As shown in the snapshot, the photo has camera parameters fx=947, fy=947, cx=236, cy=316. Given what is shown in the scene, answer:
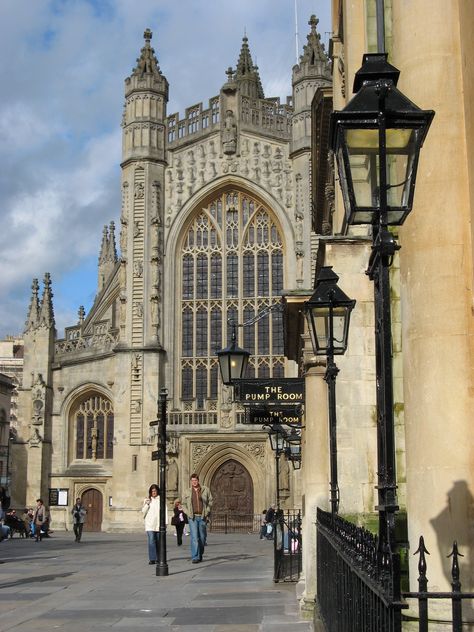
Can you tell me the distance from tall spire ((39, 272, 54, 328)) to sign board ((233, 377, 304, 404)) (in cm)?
2947

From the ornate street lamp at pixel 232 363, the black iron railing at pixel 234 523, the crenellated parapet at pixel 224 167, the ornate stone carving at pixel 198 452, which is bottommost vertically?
the black iron railing at pixel 234 523

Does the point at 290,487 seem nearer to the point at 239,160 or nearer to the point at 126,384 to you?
the point at 126,384

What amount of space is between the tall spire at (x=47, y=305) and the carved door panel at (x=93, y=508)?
25.8 ft

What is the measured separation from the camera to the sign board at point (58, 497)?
40.9 m

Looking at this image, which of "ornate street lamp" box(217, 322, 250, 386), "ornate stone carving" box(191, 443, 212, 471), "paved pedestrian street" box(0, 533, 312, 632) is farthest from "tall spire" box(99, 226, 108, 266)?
"ornate street lamp" box(217, 322, 250, 386)

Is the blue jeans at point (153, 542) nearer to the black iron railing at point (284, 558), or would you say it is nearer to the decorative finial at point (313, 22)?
the black iron railing at point (284, 558)

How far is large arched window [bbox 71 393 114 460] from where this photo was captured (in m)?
41.8

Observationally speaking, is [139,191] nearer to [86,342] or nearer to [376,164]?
[86,342]

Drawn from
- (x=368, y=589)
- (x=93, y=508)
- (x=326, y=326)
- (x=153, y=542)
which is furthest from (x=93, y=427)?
(x=368, y=589)

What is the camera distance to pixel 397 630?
147 inches

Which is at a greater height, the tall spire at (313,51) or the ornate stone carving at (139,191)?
the tall spire at (313,51)

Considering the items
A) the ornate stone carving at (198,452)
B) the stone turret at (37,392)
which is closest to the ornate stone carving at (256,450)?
the ornate stone carving at (198,452)

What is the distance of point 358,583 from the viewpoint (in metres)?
5.02

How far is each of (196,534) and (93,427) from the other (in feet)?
73.8
